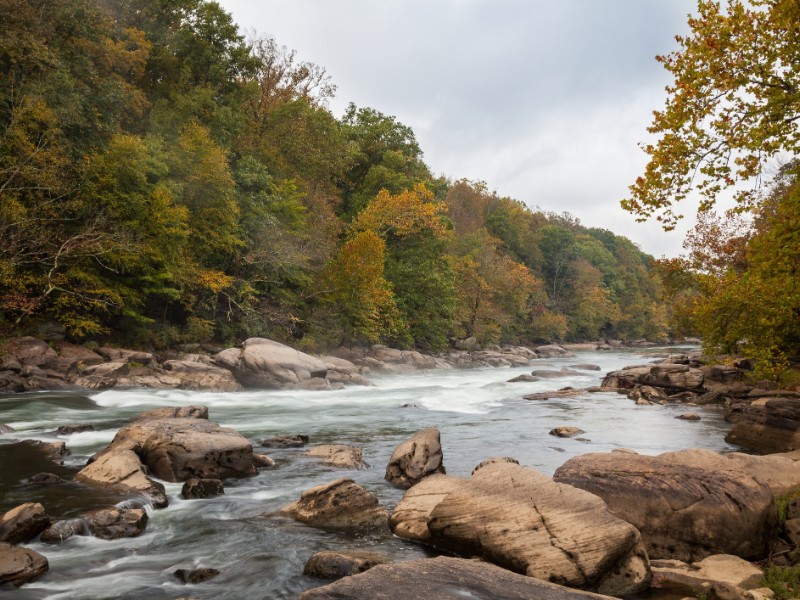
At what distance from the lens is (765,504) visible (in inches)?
271

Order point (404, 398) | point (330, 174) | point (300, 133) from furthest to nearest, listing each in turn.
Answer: point (330, 174) < point (300, 133) < point (404, 398)

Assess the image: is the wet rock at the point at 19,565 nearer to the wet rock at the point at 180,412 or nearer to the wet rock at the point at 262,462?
the wet rock at the point at 262,462

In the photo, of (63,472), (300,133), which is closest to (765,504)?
(63,472)

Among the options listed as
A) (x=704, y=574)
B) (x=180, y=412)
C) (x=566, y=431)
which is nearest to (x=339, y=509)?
(x=704, y=574)

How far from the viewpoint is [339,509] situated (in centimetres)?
800

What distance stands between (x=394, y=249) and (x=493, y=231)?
43.5m

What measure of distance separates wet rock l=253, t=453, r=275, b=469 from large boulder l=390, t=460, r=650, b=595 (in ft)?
14.7

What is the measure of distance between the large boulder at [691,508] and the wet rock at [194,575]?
15.5 ft

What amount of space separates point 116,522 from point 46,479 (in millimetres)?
2687

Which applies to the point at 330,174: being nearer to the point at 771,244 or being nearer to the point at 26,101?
the point at 26,101

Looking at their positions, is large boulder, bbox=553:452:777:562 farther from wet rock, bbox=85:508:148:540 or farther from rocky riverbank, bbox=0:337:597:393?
rocky riverbank, bbox=0:337:597:393

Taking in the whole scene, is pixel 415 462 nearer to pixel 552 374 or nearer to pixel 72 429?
pixel 72 429

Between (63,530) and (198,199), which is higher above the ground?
(198,199)

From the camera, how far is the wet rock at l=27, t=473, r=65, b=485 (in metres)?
9.13
